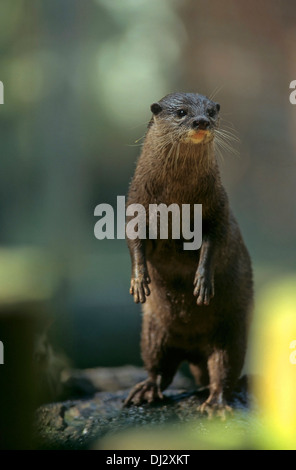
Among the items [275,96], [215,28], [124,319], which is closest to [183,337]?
[124,319]

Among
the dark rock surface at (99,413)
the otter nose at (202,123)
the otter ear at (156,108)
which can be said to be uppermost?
the otter ear at (156,108)

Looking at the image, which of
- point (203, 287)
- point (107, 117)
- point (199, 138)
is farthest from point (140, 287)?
point (107, 117)

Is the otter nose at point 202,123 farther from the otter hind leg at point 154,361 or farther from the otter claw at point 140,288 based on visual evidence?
the otter hind leg at point 154,361

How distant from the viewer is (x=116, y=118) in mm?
2525

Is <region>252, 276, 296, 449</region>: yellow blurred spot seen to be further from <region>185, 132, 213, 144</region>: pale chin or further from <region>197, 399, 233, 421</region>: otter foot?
<region>185, 132, 213, 144</region>: pale chin

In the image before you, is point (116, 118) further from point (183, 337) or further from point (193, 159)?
point (183, 337)

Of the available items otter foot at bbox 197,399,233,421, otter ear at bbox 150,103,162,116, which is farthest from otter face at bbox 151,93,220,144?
otter foot at bbox 197,399,233,421

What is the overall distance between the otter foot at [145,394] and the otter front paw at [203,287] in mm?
609

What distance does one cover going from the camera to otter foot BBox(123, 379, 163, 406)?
2578mm

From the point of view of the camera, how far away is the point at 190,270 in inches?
90.1

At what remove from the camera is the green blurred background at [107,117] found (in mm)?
2463

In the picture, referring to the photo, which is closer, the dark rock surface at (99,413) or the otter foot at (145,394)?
the dark rock surface at (99,413)

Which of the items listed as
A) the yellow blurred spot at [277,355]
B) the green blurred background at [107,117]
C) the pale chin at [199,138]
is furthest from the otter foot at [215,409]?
the pale chin at [199,138]
